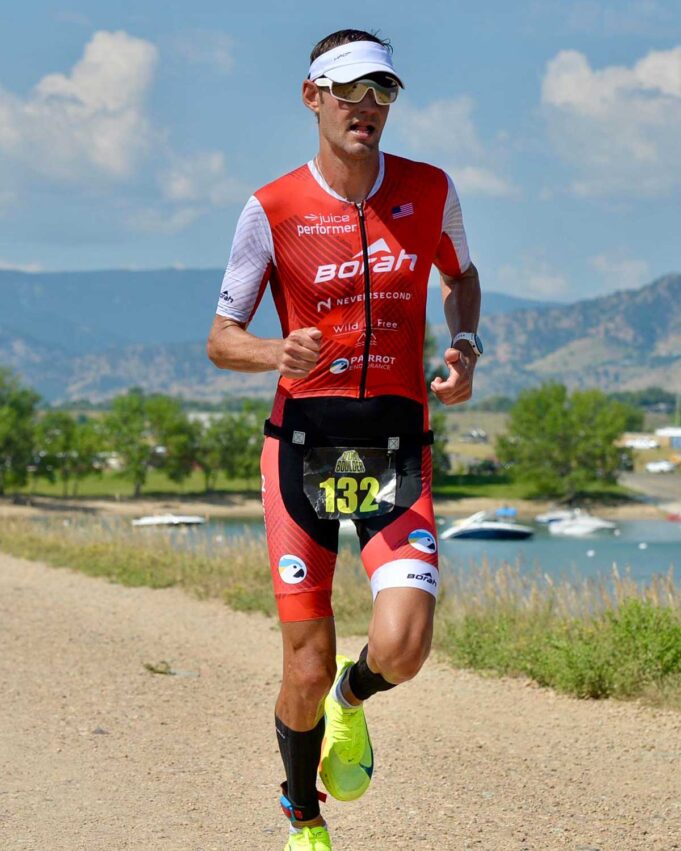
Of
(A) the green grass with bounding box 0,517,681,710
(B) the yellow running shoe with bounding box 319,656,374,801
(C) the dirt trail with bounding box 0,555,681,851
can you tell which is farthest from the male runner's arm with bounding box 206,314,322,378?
(A) the green grass with bounding box 0,517,681,710

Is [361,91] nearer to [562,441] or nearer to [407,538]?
[407,538]

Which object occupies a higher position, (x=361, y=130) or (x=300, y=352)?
(x=361, y=130)

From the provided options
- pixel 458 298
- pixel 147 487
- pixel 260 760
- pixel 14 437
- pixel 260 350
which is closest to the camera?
pixel 260 350

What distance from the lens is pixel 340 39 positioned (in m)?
4.77

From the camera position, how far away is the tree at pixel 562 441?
101 metres

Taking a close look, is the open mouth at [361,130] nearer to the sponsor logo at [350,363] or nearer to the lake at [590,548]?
the sponsor logo at [350,363]

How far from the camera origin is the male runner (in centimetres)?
455

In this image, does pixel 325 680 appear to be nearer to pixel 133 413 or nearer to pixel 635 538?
pixel 635 538

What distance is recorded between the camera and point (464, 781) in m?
6.64

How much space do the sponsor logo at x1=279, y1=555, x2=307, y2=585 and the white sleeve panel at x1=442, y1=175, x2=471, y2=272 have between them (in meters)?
1.38

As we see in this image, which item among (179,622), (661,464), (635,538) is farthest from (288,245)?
(661,464)

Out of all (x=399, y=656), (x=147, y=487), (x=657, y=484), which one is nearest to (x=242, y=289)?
(x=399, y=656)

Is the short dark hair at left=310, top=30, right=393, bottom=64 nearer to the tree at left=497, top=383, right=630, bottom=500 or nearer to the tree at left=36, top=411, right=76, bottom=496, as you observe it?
the tree at left=36, top=411, right=76, bottom=496

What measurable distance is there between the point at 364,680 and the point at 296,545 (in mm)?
602
